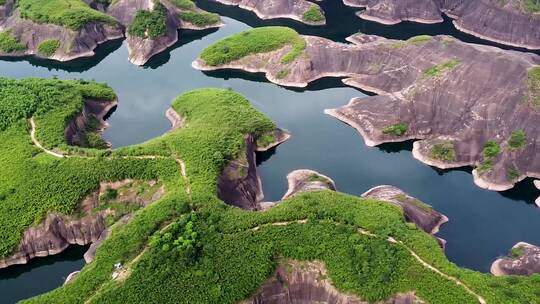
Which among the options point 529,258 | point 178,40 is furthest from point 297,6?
point 529,258

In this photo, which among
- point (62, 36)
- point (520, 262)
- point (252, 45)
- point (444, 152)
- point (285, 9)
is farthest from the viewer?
point (285, 9)

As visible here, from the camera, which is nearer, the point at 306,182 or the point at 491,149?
the point at 306,182

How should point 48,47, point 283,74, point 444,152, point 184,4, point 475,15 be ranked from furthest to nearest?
point 184,4
point 475,15
point 48,47
point 283,74
point 444,152

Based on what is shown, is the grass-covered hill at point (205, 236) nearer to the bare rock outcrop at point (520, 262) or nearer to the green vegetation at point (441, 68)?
the bare rock outcrop at point (520, 262)

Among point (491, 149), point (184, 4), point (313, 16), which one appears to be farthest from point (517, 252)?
point (184, 4)

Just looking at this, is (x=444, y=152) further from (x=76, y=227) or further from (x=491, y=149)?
(x=76, y=227)
